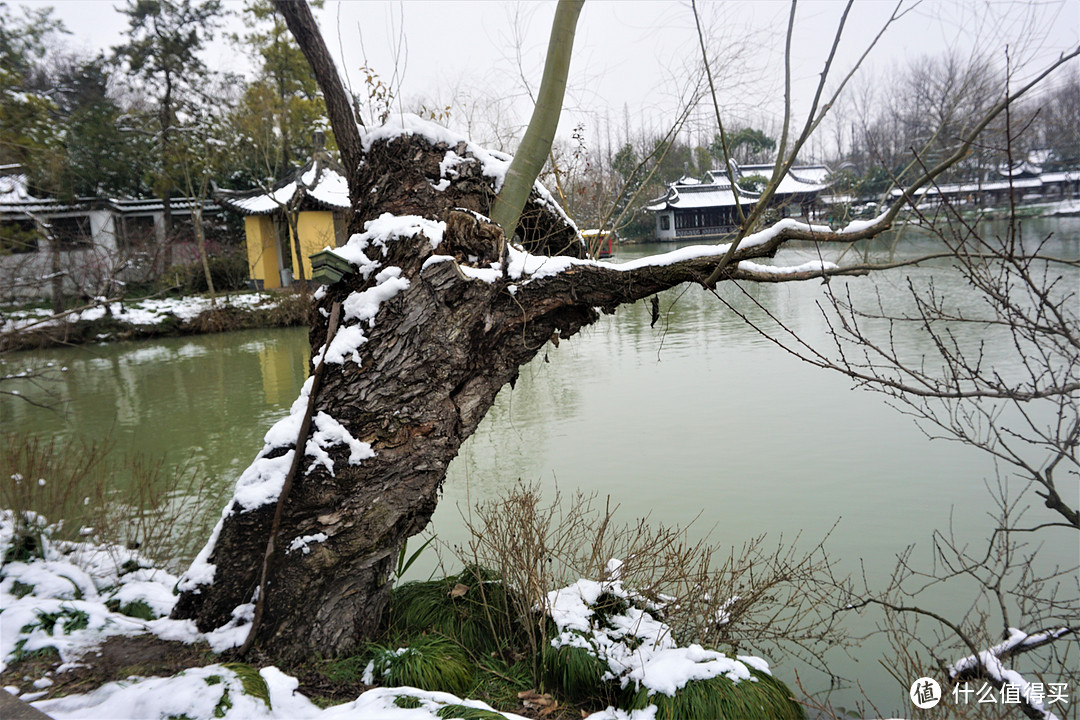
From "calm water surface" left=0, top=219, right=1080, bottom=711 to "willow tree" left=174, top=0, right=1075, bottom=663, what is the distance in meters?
0.83

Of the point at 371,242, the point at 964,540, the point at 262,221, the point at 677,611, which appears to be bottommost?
the point at 964,540

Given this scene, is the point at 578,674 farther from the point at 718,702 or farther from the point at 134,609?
the point at 134,609

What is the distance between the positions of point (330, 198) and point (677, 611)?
16.8 metres

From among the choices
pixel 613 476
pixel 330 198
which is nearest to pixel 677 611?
pixel 613 476

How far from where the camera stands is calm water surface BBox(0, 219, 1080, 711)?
4.70 metres

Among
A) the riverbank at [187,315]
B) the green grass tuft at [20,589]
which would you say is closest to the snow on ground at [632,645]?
the green grass tuft at [20,589]

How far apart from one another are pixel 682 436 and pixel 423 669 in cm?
445

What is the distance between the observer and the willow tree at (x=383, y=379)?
263cm

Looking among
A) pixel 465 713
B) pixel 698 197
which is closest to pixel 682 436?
pixel 465 713

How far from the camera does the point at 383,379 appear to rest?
2.67 meters

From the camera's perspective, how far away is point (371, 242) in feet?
9.34

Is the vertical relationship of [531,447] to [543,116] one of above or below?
below

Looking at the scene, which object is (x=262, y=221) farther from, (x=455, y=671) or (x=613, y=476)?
(x=455, y=671)

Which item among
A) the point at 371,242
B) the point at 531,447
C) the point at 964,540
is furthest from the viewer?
the point at 531,447
